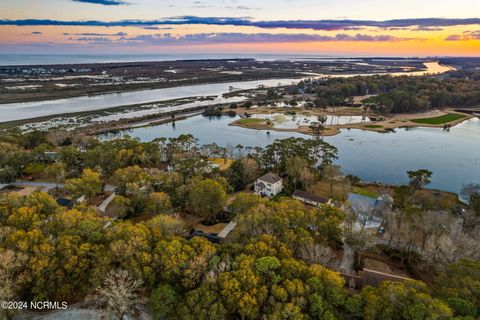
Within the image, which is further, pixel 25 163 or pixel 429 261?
pixel 25 163

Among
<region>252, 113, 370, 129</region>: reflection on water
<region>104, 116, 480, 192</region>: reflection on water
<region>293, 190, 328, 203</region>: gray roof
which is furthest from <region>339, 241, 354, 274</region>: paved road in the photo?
<region>252, 113, 370, 129</region>: reflection on water

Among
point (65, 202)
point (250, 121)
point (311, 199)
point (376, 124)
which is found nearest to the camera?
point (65, 202)

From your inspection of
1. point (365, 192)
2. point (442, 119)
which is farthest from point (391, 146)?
point (442, 119)

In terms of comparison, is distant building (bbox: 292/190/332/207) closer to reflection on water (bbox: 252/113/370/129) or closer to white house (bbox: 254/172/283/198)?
white house (bbox: 254/172/283/198)

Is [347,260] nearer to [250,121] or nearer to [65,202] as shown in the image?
[65,202]

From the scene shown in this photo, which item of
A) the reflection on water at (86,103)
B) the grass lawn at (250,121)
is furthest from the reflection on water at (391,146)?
the reflection on water at (86,103)

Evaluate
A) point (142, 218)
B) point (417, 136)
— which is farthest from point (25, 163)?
point (417, 136)

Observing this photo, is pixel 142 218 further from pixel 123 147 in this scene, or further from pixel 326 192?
pixel 326 192
